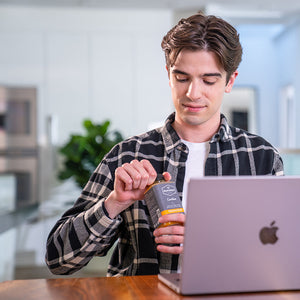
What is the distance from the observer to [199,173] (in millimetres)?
1361

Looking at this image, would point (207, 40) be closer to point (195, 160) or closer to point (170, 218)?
point (195, 160)

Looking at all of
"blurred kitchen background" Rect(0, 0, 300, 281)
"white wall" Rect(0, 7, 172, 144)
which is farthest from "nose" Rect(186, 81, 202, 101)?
"white wall" Rect(0, 7, 172, 144)

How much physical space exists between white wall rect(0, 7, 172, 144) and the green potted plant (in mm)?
1515

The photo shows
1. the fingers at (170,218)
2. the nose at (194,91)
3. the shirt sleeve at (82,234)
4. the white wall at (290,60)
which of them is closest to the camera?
the fingers at (170,218)

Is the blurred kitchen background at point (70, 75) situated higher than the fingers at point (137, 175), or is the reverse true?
the blurred kitchen background at point (70, 75)

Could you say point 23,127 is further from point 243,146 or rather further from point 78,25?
point 243,146

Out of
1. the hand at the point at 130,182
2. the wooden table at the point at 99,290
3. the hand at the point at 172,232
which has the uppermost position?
the hand at the point at 130,182

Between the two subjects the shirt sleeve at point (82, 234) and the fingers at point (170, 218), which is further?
the shirt sleeve at point (82, 234)

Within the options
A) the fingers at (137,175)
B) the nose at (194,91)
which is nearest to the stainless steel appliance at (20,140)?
the nose at (194,91)

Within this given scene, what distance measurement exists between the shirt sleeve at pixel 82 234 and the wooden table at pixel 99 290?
0.20 m

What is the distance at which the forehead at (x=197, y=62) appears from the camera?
1293 millimetres

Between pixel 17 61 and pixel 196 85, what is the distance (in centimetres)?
421

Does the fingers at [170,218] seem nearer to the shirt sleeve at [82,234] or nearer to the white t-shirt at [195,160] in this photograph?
the shirt sleeve at [82,234]

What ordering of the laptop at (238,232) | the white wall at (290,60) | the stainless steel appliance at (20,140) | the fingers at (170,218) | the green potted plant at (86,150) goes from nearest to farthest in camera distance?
the laptop at (238,232) < the fingers at (170,218) < the green potted plant at (86,150) < the stainless steel appliance at (20,140) < the white wall at (290,60)
